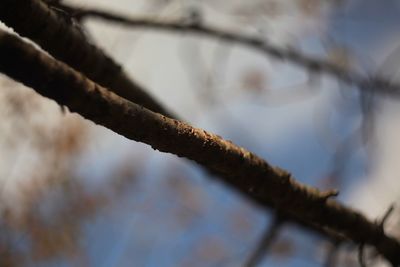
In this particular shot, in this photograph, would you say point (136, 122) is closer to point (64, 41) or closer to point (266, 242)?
point (64, 41)

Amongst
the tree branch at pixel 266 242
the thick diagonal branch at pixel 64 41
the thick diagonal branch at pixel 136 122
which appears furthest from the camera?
the tree branch at pixel 266 242

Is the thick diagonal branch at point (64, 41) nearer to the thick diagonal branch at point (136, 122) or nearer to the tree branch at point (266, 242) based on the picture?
the thick diagonal branch at point (136, 122)

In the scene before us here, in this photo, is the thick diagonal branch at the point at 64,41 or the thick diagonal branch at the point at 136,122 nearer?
the thick diagonal branch at the point at 136,122

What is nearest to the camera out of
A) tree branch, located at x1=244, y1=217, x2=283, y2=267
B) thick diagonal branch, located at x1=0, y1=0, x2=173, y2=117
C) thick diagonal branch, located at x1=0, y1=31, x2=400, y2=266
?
thick diagonal branch, located at x1=0, y1=31, x2=400, y2=266

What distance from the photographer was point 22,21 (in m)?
1.82

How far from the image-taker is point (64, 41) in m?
2.23

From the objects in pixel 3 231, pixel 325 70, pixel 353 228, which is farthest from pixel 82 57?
pixel 325 70

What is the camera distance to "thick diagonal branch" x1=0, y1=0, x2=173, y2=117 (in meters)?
1.79

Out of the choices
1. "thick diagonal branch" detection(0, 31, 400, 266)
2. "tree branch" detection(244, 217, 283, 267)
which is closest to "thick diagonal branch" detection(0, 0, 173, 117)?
"thick diagonal branch" detection(0, 31, 400, 266)

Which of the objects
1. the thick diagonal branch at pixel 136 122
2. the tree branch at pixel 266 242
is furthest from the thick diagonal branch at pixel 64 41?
the tree branch at pixel 266 242

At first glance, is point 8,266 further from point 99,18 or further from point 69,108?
point 69,108

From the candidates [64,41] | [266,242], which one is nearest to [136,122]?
[64,41]

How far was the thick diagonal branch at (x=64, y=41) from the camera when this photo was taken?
5.86 ft

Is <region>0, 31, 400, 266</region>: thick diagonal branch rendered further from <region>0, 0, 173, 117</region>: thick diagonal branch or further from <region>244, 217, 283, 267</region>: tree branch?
<region>244, 217, 283, 267</region>: tree branch
